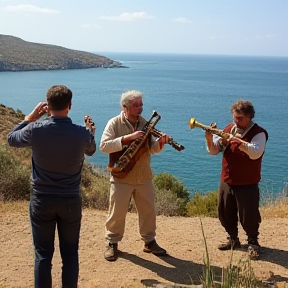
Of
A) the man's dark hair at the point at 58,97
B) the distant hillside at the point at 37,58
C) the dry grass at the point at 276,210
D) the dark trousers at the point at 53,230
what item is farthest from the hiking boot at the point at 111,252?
the distant hillside at the point at 37,58

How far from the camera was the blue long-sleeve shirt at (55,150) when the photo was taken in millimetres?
3678

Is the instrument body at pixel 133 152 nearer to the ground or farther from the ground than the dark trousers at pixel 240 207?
farther from the ground

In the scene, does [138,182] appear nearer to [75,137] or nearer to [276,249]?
[75,137]

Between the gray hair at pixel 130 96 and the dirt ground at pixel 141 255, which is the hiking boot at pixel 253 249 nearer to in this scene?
the dirt ground at pixel 141 255

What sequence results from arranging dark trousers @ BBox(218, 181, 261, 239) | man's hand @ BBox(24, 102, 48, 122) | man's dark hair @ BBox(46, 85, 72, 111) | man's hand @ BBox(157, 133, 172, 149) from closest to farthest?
man's dark hair @ BBox(46, 85, 72, 111) → man's hand @ BBox(24, 102, 48, 122) → man's hand @ BBox(157, 133, 172, 149) → dark trousers @ BBox(218, 181, 261, 239)

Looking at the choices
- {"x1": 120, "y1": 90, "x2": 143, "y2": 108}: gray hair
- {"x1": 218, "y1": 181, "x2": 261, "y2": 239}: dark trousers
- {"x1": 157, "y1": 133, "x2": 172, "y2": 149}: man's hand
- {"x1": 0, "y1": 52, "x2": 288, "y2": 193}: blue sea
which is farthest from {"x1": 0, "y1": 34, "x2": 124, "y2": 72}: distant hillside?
{"x1": 157, "y1": 133, "x2": 172, "y2": 149}: man's hand

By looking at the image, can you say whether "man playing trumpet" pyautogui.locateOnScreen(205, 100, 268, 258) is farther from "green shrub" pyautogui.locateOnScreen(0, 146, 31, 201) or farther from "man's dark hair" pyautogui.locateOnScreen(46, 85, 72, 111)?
"green shrub" pyautogui.locateOnScreen(0, 146, 31, 201)

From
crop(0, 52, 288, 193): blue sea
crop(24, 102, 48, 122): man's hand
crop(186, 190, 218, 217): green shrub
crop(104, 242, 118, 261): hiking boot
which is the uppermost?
crop(24, 102, 48, 122): man's hand

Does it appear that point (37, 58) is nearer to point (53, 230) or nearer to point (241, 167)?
point (241, 167)

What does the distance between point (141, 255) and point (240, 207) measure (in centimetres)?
127

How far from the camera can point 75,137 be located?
371cm

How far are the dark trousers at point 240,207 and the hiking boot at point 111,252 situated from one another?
1.31 metres

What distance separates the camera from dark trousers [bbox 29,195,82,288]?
12.2 feet

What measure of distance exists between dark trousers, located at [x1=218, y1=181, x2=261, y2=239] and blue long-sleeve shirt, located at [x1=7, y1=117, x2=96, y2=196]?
2.25 meters
